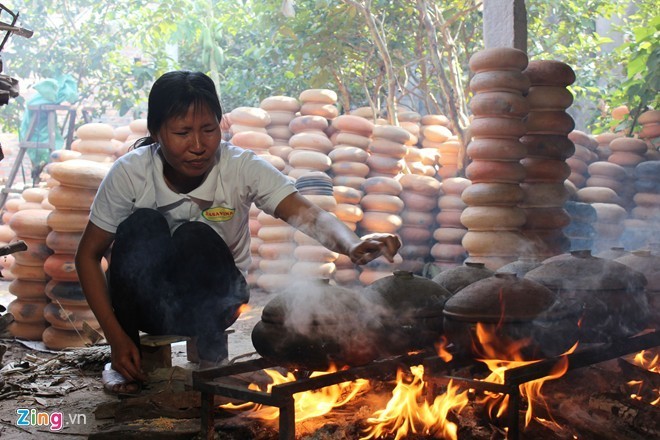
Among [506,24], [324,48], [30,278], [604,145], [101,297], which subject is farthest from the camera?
[324,48]

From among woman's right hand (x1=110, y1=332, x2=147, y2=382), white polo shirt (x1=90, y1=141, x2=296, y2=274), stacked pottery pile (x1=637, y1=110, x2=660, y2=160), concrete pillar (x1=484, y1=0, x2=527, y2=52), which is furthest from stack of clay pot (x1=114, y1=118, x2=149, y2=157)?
stacked pottery pile (x1=637, y1=110, x2=660, y2=160)

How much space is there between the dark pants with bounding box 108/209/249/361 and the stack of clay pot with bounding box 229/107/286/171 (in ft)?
13.5

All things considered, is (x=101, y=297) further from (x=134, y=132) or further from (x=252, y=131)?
(x=134, y=132)

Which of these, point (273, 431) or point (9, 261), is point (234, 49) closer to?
point (9, 261)

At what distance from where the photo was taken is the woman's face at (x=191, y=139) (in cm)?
272

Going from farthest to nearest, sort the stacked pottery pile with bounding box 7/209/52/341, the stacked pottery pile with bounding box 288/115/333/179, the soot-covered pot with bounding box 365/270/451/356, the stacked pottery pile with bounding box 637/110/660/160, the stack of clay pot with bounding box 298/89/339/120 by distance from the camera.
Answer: the stack of clay pot with bounding box 298/89/339/120 → the stacked pottery pile with bounding box 637/110/660/160 → the stacked pottery pile with bounding box 288/115/333/179 → the stacked pottery pile with bounding box 7/209/52/341 → the soot-covered pot with bounding box 365/270/451/356

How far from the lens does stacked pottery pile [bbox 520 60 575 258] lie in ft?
15.6

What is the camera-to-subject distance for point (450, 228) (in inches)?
282

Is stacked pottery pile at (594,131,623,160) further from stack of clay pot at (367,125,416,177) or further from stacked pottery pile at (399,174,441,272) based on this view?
stack of clay pot at (367,125,416,177)

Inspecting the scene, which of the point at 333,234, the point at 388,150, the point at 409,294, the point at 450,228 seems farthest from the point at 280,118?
the point at 409,294
